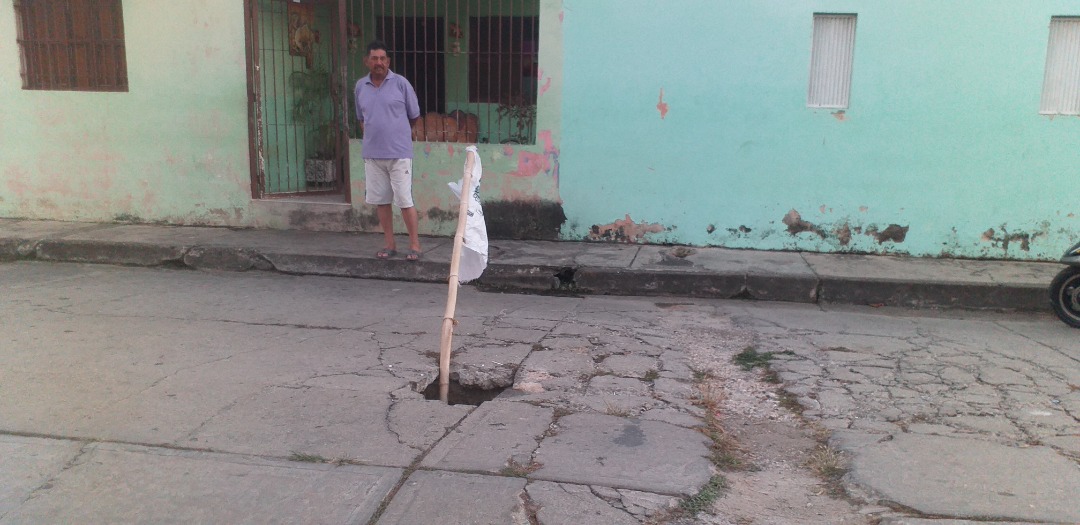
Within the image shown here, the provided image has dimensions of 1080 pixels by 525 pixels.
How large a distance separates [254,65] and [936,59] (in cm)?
655

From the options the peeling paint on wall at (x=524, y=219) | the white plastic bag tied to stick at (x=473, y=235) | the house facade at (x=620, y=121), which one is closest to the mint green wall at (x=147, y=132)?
the house facade at (x=620, y=121)

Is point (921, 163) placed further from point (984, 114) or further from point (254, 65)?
point (254, 65)

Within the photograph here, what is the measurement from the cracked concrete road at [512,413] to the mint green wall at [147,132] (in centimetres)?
255

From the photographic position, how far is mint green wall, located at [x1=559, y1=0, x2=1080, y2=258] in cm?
696

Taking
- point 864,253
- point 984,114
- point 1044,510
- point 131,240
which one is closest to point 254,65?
point 131,240

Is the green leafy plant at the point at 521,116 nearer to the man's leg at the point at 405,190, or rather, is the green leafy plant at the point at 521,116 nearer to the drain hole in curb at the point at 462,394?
the man's leg at the point at 405,190

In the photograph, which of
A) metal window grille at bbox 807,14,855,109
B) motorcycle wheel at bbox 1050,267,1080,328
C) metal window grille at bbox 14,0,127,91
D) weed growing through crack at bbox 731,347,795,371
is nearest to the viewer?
weed growing through crack at bbox 731,347,795,371

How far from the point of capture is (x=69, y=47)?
27.9 ft

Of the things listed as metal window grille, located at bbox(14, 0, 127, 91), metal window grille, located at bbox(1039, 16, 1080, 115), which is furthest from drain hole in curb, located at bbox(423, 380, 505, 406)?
metal window grille, located at bbox(14, 0, 127, 91)

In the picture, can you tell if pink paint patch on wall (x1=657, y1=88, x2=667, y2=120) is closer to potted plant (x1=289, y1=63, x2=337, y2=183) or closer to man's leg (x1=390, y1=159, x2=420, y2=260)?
man's leg (x1=390, y1=159, x2=420, y2=260)

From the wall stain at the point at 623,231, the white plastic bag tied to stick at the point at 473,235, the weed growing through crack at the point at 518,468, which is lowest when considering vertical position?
the weed growing through crack at the point at 518,468

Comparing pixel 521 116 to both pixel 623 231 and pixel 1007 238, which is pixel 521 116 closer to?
pixel 623 231

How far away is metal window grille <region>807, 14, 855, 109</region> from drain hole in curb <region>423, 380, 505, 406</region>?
15.2ft

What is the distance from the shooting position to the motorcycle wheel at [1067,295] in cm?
562
